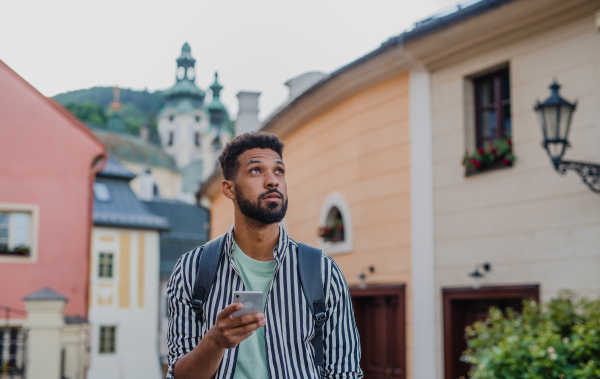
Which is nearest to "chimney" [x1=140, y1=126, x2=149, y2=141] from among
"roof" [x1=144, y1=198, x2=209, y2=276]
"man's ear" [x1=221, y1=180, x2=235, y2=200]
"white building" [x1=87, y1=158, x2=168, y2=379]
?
"roof" [x1=144, y1=198, x2=209, y2=276]

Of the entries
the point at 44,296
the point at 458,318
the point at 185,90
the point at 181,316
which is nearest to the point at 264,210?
the point at 181,316

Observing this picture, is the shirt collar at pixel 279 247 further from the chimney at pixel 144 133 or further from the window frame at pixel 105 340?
the chimney at pixel 144 133

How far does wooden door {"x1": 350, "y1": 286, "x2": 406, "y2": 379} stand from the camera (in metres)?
9.86

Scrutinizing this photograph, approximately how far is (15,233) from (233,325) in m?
17.2

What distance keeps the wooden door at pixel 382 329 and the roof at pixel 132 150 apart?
67776 mm

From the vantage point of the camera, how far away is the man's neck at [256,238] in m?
2.52

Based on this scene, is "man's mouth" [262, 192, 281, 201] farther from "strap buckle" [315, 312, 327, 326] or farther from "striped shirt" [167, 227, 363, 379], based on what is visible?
"strap buckle" [315, 312, 327, 326]

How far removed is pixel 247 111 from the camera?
17.1 m

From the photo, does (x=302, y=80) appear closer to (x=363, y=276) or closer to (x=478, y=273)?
(x=363, y=276)

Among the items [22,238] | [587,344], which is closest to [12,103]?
[22,238]

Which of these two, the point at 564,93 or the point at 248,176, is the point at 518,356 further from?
the point at 248,176

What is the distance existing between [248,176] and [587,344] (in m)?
4.40

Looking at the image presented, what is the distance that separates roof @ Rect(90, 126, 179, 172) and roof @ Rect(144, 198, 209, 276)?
29925mm

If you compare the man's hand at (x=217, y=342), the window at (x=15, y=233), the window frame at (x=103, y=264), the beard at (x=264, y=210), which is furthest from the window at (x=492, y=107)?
the window frame at (x=103, y=264)
